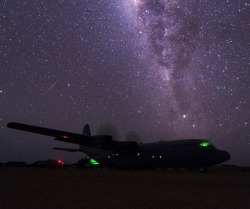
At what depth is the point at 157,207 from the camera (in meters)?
8.68

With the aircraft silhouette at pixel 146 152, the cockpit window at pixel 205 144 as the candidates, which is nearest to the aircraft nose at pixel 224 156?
the aircraft silhouette at pixel 146 152

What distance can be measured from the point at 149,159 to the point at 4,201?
3131 centimetres

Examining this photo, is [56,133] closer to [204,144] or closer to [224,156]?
[204,144]

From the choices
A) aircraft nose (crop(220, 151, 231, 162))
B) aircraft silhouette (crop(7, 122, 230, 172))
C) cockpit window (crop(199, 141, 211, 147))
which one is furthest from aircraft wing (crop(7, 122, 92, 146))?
aircraft nose (crop(220, 151, 231, 162))

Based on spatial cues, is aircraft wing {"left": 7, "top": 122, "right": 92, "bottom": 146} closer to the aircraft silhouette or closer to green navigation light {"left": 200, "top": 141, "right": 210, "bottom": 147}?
the aircraft silhouette

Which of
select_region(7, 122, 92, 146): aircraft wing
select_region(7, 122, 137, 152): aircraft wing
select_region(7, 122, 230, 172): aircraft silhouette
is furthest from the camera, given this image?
select_region(7, 122, 137, 152): aircraft wing

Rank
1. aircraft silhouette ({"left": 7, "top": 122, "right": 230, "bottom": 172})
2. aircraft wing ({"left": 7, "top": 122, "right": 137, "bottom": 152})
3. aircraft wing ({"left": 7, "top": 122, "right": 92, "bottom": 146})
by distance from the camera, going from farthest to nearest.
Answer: aircraft wing ({"left": 7, "top": 122, "right": 137, "bottom": 152})
aircraft silhouette ({"left": 7, "top": 122, "right": 230, "bottom": 172})
aircraft wing ({"left": 7, "top": 122, "right": 92, "bottom": 146})

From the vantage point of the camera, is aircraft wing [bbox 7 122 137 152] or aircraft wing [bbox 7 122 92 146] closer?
aircraft wing [bbox 7 122 92 146]

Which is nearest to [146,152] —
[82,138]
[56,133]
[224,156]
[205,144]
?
[82,138]

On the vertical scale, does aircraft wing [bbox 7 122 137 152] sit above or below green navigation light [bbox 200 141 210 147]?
above

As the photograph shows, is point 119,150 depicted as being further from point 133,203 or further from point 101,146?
point 133,203

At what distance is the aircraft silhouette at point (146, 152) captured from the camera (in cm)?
3447

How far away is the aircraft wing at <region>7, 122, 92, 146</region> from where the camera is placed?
34.2m

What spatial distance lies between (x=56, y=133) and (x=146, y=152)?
1116cm
